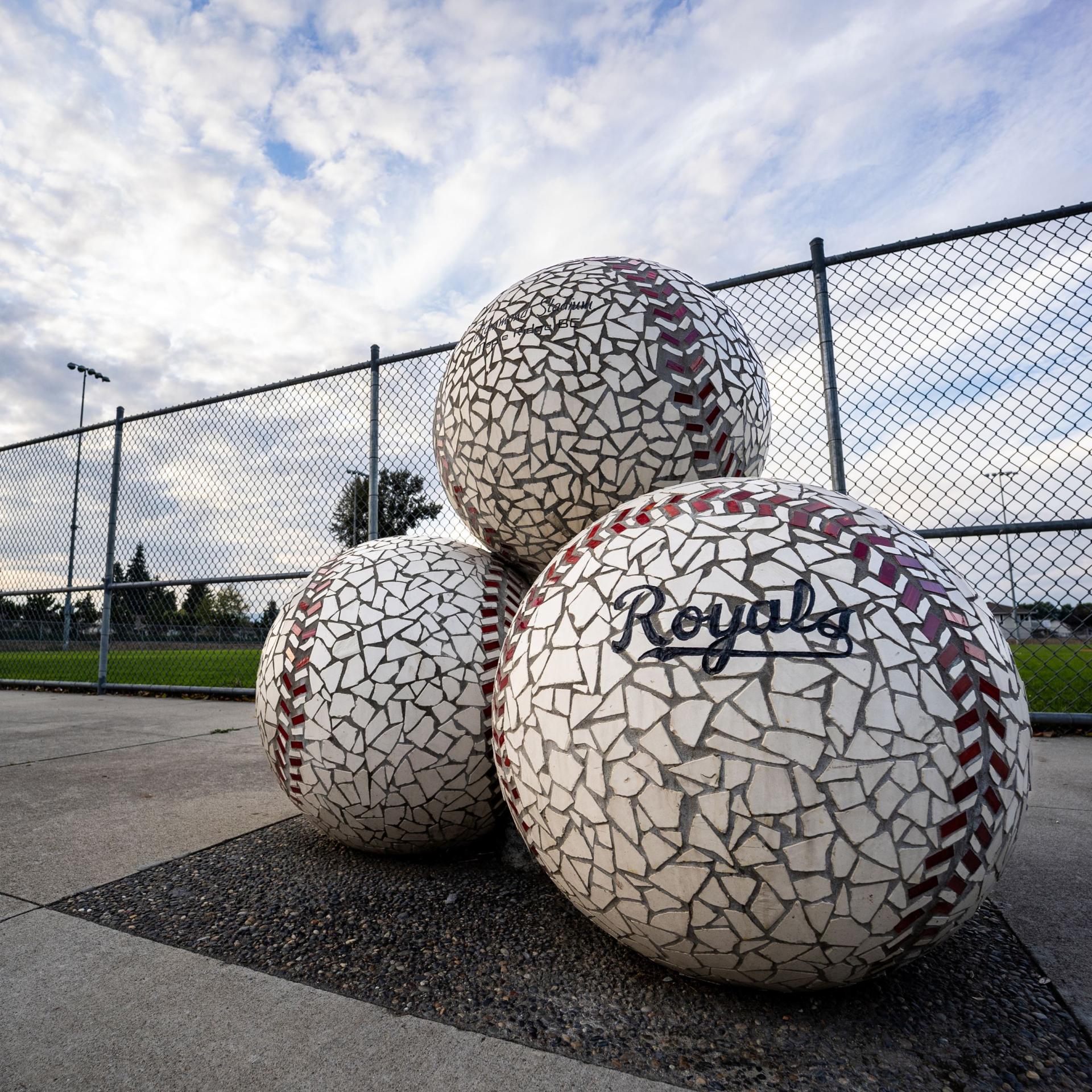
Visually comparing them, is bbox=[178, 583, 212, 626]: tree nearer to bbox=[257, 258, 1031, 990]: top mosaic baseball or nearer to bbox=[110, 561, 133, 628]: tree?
bbox=[110, 561, 133, 628]: tree

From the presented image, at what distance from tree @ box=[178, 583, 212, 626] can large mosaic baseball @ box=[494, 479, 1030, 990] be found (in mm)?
7366

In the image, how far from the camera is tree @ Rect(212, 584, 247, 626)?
787cm

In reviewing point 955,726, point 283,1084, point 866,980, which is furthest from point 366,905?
point 955,726

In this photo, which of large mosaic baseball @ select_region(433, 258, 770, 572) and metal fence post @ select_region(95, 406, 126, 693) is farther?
metal fence post @ select_region(95, 406, 126, 693)

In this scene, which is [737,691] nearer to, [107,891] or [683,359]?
[683,359]

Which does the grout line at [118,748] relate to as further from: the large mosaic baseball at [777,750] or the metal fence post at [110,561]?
the large mosaic baseball at [777,750]

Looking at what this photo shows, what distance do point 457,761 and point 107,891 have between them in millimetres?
1262

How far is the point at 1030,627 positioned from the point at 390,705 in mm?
4769

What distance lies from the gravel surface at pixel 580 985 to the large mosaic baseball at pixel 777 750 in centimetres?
14

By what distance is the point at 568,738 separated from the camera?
1.66m

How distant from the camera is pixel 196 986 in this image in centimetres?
176

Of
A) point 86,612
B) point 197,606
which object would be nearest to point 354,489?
point 197,606

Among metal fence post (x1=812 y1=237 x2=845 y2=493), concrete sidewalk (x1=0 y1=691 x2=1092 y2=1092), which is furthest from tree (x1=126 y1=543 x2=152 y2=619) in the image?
metal fence post (x1=812 y1=237 x2=845 y2=493)

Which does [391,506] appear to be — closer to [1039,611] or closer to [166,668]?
[166,668]
